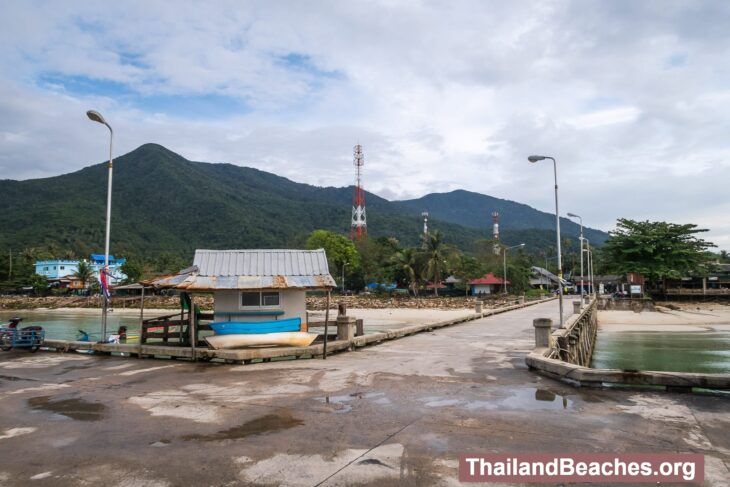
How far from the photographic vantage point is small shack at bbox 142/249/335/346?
14.7 metres

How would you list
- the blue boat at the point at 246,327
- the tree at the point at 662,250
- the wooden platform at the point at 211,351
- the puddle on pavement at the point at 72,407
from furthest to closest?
the tree at the point at 662,250 < the blue boat at the point at 246,327 < the wooden platform at the point at 211,351 < the puddle on pavement at the point at 72,407

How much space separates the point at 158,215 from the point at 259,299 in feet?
512

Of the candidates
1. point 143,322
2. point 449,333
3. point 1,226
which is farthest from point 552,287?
point 1,226

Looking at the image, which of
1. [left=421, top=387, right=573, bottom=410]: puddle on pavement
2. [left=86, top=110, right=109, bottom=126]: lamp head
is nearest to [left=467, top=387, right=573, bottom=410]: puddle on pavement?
[left=421, top=387, right=573, bottom=410]: puddle on pavement

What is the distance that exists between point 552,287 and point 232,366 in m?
109

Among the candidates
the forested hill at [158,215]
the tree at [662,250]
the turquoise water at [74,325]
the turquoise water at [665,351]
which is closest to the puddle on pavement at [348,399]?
the turquoise water at [665,351]

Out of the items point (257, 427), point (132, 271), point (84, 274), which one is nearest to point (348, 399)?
point (257, 427)

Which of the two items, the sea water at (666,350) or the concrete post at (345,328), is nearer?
the concrete post at (345,328)

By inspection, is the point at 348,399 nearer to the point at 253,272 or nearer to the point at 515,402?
the point at 515,402

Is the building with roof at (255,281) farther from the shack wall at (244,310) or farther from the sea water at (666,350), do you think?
the sea water at (666,350)

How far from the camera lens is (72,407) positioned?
326 inches

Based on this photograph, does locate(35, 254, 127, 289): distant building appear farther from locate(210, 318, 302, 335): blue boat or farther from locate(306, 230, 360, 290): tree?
locate(210, 318, 302, 335): blue boat

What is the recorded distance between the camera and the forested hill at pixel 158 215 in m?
129

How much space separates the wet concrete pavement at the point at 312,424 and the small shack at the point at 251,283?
326cm
